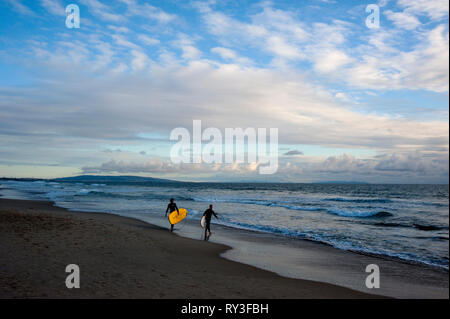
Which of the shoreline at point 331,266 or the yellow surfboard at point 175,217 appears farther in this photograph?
the yellow surfboard at point 175,217

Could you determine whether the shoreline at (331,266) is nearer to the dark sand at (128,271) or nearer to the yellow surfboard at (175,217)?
the dark sand at (128,271)

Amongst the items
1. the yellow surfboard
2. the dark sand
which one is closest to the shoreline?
the dark sand

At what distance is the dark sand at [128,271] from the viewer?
6.57 meters

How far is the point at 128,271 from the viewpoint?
8.12m

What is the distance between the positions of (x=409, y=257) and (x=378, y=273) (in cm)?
347

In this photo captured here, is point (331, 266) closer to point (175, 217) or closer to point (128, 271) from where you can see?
point (128, 271)

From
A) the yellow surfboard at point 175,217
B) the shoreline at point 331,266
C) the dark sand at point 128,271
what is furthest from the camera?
the yellow surfboard at point 175,217

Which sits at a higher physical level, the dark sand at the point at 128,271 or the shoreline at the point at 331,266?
the dark sand at the point at 128,271

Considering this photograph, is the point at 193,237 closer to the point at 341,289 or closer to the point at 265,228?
the point at 265,228

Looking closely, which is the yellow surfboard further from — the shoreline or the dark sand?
the dark sand

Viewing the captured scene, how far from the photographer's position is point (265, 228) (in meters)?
18.9

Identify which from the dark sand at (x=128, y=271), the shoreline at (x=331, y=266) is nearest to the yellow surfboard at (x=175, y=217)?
the shoreline at (x=331, y=266)

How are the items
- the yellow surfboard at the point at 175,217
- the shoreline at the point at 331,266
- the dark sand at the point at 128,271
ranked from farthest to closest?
the yellow surfboard at the point at 175,217
the shoreline at the point at 331,266
the dark sand at the point at 128,271
